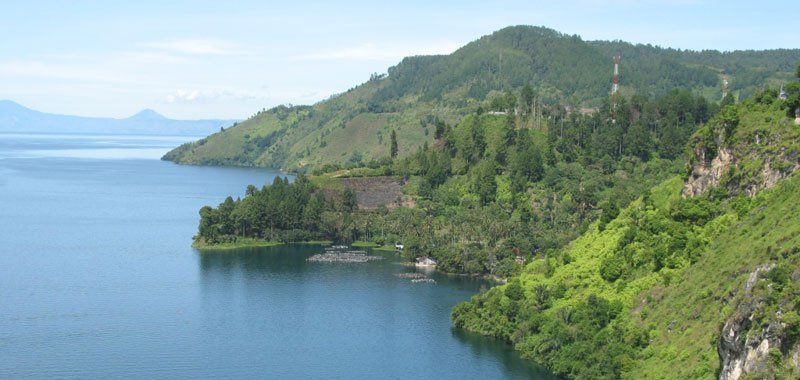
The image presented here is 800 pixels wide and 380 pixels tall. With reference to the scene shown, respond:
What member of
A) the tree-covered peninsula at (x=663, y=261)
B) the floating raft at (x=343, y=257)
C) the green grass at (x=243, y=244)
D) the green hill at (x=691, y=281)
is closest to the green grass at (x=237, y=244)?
the green grass at (x=243, y=244)

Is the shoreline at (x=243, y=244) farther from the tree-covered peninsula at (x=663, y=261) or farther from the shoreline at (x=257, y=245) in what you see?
the tree-covered peninsula at (x=663, y=261)

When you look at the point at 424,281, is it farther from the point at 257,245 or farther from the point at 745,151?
the point at 745,151

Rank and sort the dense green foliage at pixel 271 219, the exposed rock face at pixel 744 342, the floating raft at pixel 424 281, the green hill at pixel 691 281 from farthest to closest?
1. the dense green foliage at pixel 271 219
2. the floating raft at pixel 424 281
3. the green hill at pixel 691 281
4. the exposed rock face at pixel 744 342

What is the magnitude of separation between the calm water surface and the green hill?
7184 mm

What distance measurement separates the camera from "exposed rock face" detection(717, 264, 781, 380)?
66.8 metres

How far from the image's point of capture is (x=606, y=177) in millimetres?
183500

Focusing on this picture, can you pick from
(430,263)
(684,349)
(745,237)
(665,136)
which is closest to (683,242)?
(745,237)

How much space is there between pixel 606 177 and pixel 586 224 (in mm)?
52479

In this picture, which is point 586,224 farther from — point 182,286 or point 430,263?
point 182,286

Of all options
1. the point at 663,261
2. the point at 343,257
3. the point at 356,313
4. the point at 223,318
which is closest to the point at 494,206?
the point at 343,257

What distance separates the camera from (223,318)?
122188 mm

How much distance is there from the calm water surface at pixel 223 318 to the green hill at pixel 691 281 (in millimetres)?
7184

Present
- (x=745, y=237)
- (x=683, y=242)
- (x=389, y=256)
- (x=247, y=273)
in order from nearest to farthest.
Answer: (x=745, y=237) → (x=683, y=242) → (x=247, y=273) → (x=389, y=256)

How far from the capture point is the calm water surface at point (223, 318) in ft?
331
